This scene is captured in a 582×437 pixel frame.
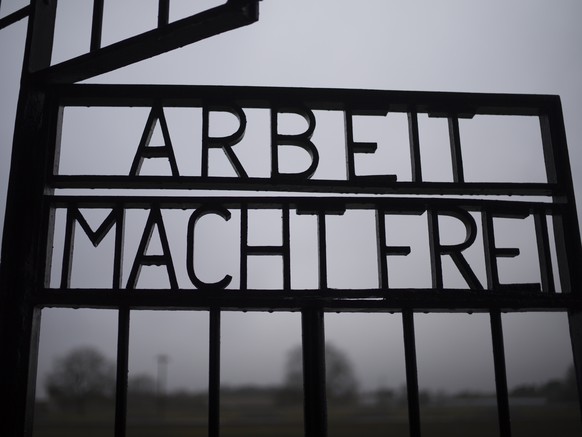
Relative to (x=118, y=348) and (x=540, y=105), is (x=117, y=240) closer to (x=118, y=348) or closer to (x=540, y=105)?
(x=118, y=348)

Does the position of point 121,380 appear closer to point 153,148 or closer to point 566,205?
point 153,148

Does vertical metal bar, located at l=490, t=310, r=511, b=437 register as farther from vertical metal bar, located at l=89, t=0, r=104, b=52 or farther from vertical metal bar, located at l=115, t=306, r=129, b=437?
vertical metal bar, located at l=89, t=0, r=104, b=52

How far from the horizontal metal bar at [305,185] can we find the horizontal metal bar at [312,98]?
0.62 meters

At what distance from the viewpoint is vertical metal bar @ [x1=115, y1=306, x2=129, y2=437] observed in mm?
3176

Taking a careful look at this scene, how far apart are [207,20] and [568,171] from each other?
9.90 ft

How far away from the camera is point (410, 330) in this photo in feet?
11.3

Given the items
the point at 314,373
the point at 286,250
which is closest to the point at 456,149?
the point at 286,250

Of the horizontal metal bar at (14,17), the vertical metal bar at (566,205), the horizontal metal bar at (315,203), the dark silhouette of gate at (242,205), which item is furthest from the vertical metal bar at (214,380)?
the horizontal metal bar at (14,17)

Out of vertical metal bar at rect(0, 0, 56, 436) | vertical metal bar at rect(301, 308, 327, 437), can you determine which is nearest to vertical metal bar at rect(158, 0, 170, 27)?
vertical metal bar at rect(0, 0, 56, 436)

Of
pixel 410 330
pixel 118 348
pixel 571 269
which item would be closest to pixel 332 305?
pixel 410 330

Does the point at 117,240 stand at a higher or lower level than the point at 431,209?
lower

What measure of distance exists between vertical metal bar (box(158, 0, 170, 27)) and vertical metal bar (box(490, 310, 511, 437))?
318cm

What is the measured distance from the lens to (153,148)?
3.77 m

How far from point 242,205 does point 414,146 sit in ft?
4.78
